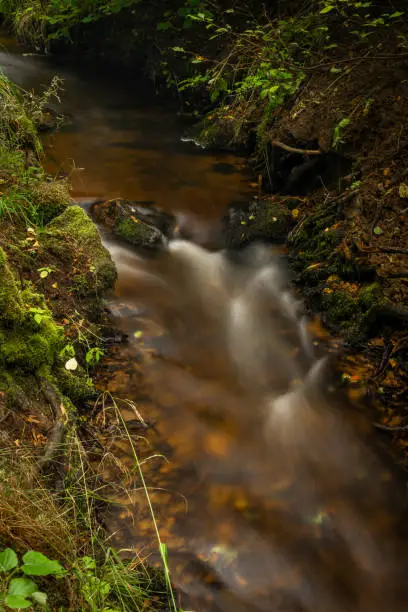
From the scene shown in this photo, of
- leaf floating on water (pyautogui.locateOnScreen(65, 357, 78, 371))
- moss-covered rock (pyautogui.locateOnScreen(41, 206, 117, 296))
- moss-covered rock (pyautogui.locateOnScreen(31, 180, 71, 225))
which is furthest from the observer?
moss-covered rock (pyautogui.locateOnScreen(31, 180, 71, 225))

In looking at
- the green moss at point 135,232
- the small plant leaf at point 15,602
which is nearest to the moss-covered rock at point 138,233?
the green moss at point 135,232

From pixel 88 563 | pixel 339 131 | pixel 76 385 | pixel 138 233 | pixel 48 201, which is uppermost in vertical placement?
pixel 339 131

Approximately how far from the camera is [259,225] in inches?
225

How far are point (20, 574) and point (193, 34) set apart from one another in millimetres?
8442

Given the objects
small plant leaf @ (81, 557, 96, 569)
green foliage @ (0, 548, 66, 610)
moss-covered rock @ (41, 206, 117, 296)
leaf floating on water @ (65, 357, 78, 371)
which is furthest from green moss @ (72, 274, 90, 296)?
green foliage @ (0, 548, 66, 610)

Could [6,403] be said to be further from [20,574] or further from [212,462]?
[212,462]

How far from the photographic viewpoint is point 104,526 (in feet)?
9.54

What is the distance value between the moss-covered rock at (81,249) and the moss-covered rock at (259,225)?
5.94ft

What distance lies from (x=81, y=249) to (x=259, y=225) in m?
2.24

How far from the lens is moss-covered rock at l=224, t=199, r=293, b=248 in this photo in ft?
18.6

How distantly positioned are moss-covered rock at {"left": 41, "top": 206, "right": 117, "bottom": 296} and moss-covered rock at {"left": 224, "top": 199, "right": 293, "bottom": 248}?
1812mm

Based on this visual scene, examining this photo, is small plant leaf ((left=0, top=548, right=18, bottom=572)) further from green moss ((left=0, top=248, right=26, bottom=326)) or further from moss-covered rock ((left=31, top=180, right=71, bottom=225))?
moss-covered rock ((left=31, top=180, right=71, bottom=225))

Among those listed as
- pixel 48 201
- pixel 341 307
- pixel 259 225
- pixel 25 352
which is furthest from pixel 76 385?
pixel 259 225

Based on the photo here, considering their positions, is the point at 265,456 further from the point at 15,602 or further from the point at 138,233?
the point at 138,233
